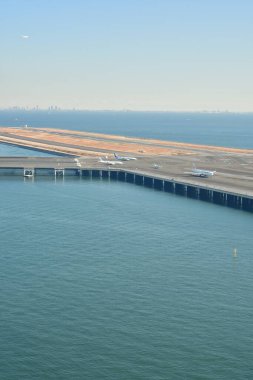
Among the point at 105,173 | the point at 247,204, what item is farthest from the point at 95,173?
the point at 247,204

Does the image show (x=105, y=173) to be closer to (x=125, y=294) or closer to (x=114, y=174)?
(x=114, y=174)

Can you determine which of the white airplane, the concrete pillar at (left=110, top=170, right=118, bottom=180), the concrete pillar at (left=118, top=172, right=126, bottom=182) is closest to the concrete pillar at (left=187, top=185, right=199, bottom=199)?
the white airplane

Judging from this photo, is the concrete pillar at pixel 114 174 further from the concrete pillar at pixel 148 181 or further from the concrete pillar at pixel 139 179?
the concrete pillar at pixel 148 181

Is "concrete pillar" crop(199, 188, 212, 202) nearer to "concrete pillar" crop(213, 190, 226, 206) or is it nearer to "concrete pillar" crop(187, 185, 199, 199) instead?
"concrete pillar" crop(187, 185, 199, 199)

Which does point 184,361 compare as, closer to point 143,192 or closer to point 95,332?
point 95,332

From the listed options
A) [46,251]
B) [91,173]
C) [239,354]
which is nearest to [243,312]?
[239,354]

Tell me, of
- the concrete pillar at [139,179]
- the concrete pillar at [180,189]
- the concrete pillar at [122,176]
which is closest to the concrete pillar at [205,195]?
the concrete pillar at [180,189]

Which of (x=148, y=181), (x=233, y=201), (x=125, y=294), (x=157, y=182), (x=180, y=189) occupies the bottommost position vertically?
(x=125, y=294)
